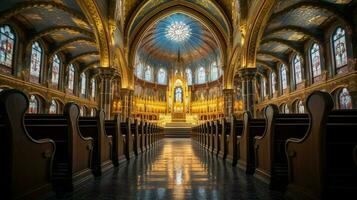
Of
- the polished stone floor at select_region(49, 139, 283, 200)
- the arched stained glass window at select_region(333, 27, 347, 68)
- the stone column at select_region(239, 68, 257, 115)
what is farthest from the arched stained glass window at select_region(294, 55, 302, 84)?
the polished stone floor at select_region(49, 139, 283, 200)

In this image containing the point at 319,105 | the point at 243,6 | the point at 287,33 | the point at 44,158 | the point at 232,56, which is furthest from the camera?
the point at 232,56

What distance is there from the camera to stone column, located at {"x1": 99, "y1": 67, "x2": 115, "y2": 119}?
1550 cm

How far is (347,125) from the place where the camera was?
2.75 metres

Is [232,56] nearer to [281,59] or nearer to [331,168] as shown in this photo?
[281,59]

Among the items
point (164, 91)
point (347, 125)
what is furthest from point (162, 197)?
point (164, 91)

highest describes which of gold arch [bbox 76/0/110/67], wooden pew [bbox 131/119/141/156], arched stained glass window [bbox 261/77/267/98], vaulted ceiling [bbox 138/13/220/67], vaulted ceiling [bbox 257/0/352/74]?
vaulted ceiling [bbox 138/13/220/67]

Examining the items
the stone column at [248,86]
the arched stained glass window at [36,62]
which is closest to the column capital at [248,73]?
the stone column at [248,86]

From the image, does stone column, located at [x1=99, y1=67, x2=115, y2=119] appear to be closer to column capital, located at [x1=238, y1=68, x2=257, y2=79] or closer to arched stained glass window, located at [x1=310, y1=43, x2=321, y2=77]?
column capital, located at [x1=238, y1=68, x2=257, y2=79]

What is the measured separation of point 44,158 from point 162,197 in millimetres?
1697

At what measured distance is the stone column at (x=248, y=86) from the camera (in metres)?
15.3

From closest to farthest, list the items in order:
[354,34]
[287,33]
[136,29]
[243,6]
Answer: [354,34]
[243,6]
[287,33]
[136,29]

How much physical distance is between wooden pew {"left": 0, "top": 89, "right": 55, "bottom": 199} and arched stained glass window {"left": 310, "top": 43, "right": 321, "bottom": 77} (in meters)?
21.1

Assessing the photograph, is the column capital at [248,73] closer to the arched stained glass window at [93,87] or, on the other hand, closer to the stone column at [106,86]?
the stone column at [106,86]

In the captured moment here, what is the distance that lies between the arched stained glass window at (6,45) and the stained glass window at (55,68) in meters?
5.37
